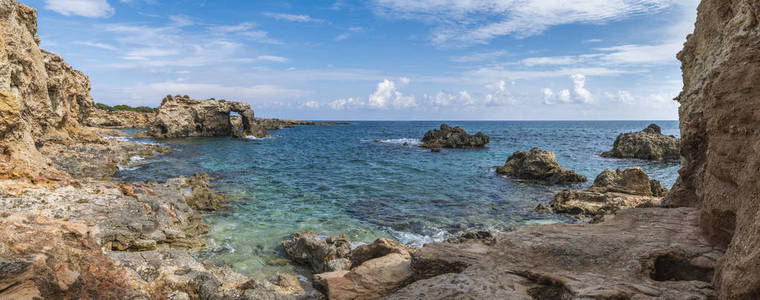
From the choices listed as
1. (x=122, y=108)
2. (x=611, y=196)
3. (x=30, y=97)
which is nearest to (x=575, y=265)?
(x=611, y=196)

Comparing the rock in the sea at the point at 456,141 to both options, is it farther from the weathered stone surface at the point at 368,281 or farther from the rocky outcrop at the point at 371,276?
the weathered stone surface at the point at 368,281

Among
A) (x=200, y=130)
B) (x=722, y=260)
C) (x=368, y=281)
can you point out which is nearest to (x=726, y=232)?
(x=722, y=260)

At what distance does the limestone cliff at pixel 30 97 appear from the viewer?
36.1 feet

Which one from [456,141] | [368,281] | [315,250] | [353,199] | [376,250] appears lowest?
[353,199]

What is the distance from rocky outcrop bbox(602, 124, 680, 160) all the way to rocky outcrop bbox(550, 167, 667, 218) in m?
25.1

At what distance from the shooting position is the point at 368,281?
6.22 m

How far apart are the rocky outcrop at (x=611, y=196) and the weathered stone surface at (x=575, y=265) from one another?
38.8 ft

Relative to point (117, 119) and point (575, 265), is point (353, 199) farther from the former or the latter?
point (117, 119)

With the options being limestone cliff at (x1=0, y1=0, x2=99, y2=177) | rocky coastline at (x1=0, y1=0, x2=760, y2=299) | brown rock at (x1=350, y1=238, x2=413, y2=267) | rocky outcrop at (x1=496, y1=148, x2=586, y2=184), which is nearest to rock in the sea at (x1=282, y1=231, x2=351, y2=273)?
rocky coastline at (x1=0, y1=0, x2=760, y2=299)

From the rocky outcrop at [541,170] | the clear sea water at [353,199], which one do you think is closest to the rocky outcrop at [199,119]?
the clear sea water at [353,199]

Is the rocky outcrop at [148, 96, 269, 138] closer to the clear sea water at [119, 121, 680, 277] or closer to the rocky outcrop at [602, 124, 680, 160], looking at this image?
the clear sea water at [119, 121, 680, 277]

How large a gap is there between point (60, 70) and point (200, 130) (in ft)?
125

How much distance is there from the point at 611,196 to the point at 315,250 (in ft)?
54.2

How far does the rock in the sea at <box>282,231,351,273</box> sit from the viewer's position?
11.5 m
